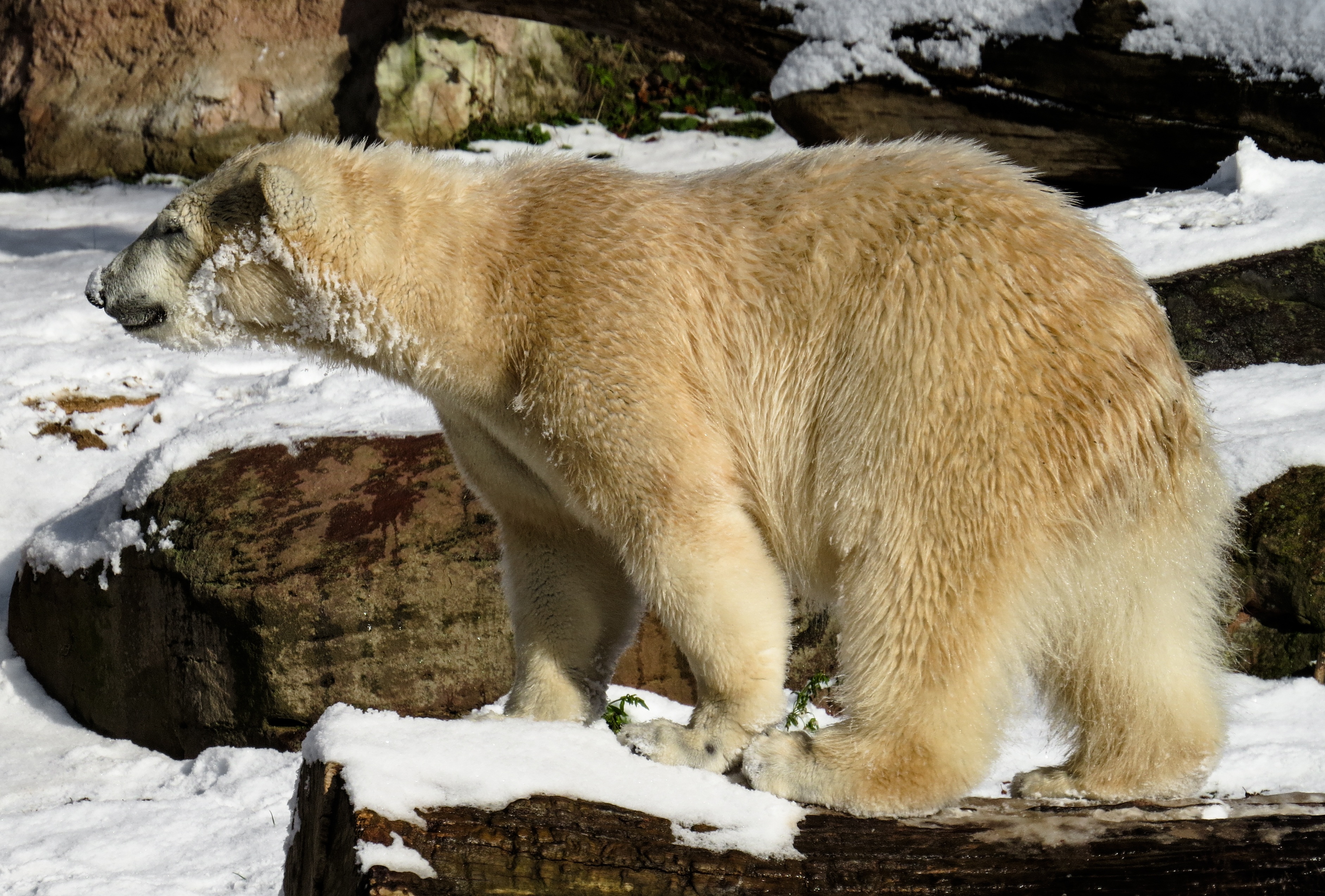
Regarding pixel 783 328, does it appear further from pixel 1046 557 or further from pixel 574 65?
pixel 574 65

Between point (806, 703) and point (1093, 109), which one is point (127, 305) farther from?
point (1093, 109)

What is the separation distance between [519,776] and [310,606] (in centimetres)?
228

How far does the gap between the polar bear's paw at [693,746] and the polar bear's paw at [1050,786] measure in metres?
0.68

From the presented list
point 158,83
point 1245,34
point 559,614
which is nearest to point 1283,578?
point 559,614

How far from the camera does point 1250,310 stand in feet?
16.8

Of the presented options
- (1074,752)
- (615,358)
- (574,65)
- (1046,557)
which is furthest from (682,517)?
(574,65)

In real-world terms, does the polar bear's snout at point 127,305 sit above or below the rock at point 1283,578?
above

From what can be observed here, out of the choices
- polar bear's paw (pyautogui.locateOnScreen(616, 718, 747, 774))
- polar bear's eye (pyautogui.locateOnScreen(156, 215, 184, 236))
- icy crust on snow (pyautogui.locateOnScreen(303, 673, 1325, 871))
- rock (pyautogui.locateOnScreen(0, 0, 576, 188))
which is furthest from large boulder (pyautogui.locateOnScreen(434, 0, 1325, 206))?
rock (pyautogui.locateOnScreen(0, 0, 576, 188))

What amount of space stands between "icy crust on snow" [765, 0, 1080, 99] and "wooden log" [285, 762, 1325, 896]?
15.1ft

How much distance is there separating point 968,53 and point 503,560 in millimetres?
4130

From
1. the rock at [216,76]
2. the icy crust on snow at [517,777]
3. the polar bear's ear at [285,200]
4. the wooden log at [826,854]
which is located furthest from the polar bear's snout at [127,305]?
the rock at [216,76]

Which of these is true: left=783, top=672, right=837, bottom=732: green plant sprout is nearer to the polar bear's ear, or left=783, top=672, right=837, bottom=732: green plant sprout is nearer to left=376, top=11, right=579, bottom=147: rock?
Answer: the polar bear's ear

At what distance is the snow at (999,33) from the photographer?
5.77 meters

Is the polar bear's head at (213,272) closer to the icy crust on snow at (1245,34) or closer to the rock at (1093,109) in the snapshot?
the rock at (1093,109)
